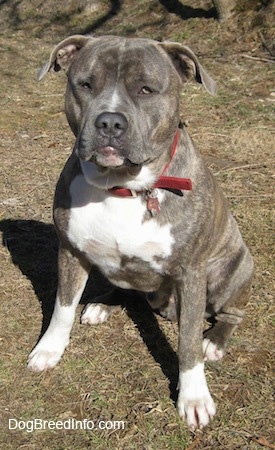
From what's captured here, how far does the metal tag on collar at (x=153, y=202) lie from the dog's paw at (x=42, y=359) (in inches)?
36.1

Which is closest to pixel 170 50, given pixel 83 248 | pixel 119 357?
pixel 83 248

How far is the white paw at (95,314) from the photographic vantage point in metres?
3.49

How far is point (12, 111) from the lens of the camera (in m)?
6.43

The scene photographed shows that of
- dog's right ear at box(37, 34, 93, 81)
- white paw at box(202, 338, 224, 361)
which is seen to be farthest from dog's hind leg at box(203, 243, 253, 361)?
dog's right ear at box(37, 34, 93, 81)

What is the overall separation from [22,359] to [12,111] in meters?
3.69

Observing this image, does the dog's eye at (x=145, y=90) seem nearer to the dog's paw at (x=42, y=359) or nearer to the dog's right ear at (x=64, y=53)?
the dog's right ear at (x=64, y=53)

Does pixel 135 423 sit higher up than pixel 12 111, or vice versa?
pixel 135 423

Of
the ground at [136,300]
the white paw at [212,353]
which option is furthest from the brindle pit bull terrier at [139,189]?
the white paw at [212,353]

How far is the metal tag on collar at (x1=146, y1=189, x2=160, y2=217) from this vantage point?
2807mm

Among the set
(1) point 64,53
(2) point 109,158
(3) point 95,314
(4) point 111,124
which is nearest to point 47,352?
(3) point 95,314

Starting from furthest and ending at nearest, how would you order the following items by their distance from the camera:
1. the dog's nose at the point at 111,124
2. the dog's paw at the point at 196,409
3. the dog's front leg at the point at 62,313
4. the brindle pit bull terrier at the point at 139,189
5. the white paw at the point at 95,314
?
the white paw at the point at 95,314 < the dog's front leg at the point at 62,313 < the dog's paw at the point at 196,409 < the brindle pit bull terrier at the point at 139,189 < the dog's nose at the point at 111,124

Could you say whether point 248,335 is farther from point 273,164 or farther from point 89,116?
point 273,164

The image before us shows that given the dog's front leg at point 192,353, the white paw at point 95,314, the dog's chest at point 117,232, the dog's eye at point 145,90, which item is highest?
the dog's eye at point 145,90

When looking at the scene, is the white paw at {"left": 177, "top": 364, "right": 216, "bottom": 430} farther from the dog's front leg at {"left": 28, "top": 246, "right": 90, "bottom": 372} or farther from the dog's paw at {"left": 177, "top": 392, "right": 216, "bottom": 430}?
the dog's front leg at {"left": 28, "top": 246, "right": 90, "bottom": 372}
